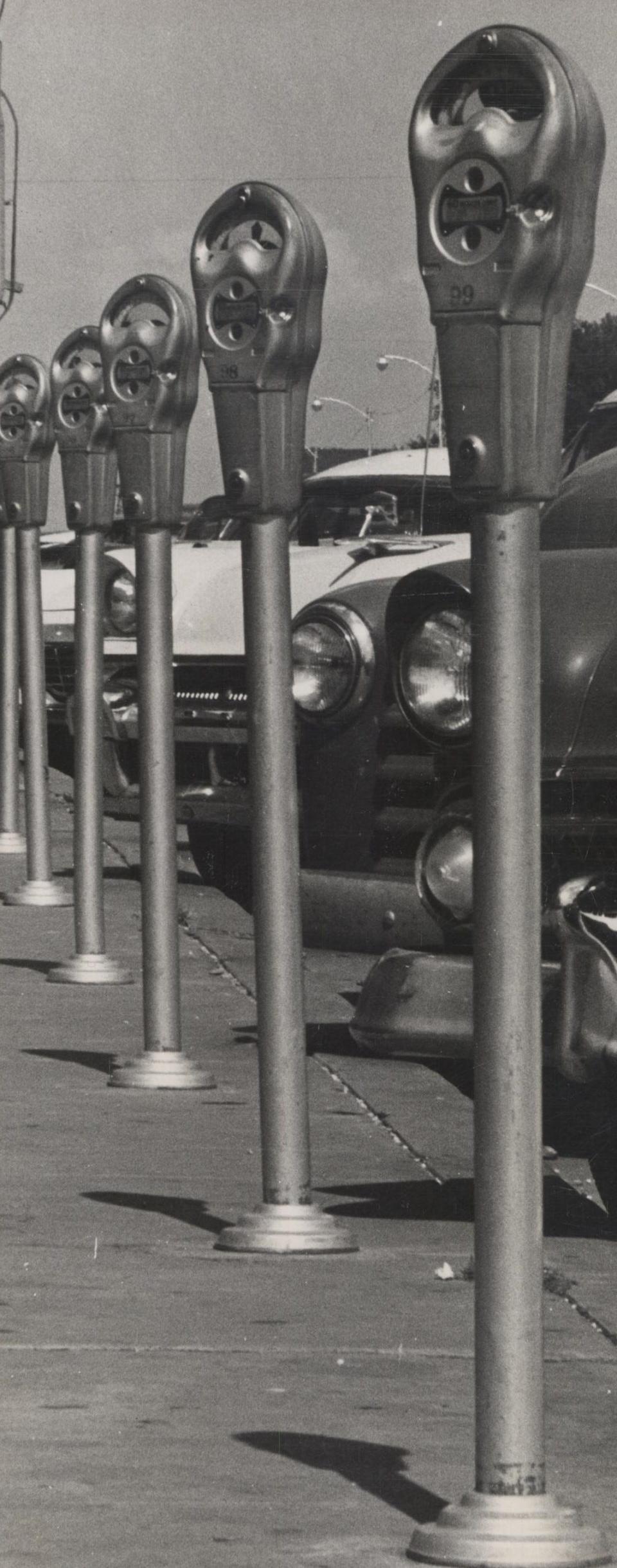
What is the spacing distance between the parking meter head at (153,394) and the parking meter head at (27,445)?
3772mm

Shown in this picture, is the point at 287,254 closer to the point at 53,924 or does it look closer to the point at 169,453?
the point at 169,453

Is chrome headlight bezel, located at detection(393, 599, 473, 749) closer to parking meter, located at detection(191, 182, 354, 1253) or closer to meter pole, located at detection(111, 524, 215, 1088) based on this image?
parking meter, located at detection(191, 182, 354, 1253)

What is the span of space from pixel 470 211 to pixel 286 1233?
2403mm

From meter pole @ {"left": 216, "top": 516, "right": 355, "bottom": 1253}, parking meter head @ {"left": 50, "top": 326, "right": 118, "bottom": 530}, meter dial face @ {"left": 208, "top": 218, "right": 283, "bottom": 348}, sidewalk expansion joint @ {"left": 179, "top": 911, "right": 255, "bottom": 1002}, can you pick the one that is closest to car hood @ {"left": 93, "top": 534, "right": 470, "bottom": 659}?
parking meter head @ {"left": 50, "top": 326, "right": 118, "bottom": 530}

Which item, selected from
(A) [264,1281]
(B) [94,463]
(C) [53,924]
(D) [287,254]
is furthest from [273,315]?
(C) [53,924]

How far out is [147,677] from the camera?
7.14 meters

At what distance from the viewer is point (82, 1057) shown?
7.73 meters

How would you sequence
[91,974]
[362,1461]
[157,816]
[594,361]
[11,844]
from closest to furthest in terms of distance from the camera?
[362,1461] < [157,816] < [91,974] < [594,361] < [11,844]

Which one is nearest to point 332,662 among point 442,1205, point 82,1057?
point 82,1057

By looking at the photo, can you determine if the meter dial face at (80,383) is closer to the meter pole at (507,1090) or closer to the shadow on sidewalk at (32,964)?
the shadow on sidewalk at (32,964)

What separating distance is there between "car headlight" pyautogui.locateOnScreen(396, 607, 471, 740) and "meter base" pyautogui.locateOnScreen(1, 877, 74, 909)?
563cm

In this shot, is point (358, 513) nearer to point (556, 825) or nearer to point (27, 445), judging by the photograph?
point (27, 445)

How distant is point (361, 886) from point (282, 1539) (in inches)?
156

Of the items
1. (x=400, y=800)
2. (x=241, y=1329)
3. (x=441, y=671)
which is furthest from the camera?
(x=400, y=800)
